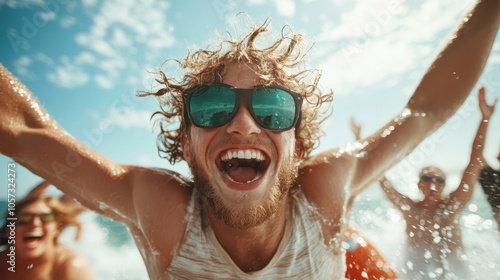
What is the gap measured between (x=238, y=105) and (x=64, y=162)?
4.14ft

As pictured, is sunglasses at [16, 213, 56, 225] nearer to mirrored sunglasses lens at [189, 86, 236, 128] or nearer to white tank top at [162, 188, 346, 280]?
white tank top at [162, 188, 346, 280]

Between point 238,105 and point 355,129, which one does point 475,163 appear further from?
point 238,105

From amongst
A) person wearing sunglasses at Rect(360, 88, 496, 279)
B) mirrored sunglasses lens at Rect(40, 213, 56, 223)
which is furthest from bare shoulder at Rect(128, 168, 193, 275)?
person wearing sunglasses at Rect(360, 88, 496, 279)

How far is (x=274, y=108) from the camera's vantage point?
2314 millimetres

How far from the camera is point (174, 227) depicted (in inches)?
85.3

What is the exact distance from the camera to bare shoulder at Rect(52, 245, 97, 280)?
13.5 feet

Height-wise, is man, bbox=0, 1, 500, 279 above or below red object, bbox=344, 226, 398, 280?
above

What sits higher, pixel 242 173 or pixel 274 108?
pixel 274 108

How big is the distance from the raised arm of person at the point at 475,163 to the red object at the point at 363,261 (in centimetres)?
256

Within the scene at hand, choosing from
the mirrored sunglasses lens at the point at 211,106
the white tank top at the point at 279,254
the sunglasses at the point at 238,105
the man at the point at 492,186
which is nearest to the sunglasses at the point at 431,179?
the man at the point at 492,186

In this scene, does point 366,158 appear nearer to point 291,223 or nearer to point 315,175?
point 315,175

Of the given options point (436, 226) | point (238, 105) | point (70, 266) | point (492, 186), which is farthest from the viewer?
point (436, 226)

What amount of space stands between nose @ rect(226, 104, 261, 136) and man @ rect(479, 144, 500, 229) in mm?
4349

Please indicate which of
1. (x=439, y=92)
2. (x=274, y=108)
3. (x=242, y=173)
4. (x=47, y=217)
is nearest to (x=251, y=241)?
(x=242, y=173)
